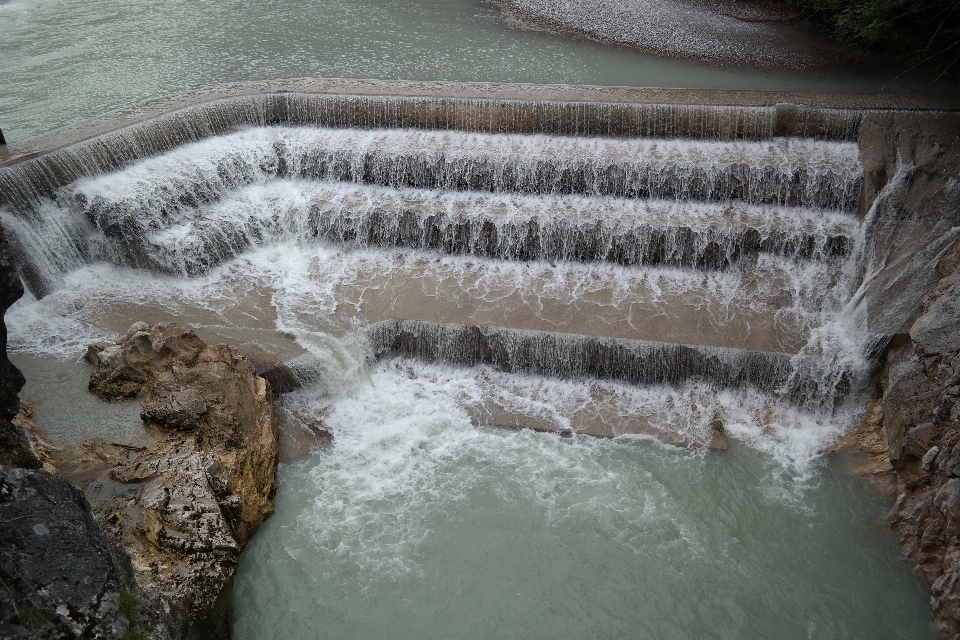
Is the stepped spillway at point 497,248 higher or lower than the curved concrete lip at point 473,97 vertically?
lower

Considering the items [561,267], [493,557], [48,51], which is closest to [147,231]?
[561,267]

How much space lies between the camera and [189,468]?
5898 millimetres

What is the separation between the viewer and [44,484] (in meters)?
3.94

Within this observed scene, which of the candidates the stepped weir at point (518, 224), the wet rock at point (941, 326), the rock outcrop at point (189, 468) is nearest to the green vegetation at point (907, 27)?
the stepped weir at point (518, 224)

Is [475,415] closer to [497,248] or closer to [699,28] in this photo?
[497,248]

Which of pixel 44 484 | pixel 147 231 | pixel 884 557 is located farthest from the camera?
pixel 147 231

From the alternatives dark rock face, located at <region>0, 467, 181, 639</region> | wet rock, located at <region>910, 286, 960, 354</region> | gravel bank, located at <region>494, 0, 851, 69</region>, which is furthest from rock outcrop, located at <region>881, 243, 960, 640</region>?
gravel bank, located at <region>494, 0, 851, 69</region>

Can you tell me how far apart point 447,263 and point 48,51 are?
9663 mm

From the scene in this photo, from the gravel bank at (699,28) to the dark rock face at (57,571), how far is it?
12.0m

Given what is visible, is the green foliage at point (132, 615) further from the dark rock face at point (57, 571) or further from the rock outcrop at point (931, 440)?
the rock outcrop at point (931, 440)

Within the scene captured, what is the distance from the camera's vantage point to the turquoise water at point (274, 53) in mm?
11516

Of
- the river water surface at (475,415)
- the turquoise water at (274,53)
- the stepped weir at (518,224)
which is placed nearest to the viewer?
the river water surface at (475,415)

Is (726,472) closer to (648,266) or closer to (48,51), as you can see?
(648,266)

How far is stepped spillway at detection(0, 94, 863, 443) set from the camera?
793 centimetres
